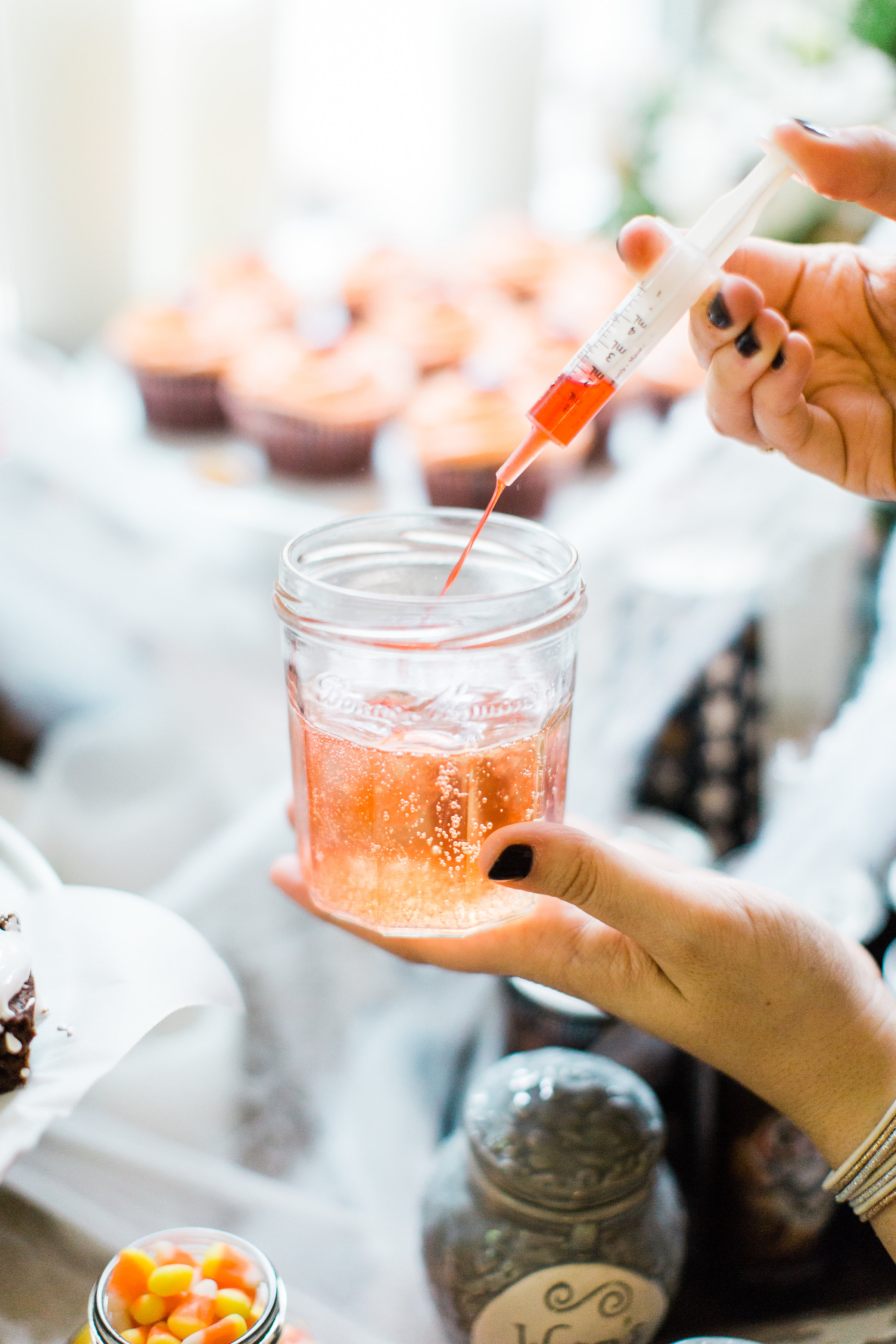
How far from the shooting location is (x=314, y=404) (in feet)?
5.79

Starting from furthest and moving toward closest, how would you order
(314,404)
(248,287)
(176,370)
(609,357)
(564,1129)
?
(248,287) < (176,370) < (314,404) < (564,1129) < (609,357)

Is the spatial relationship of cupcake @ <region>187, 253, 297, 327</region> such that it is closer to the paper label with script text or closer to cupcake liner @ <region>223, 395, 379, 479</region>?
cupcake liner @ <region>223, 395, 379, 479</region>

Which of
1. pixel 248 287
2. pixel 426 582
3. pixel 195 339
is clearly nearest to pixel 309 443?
pixel 195 339

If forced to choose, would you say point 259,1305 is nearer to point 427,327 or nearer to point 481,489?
point 481,489

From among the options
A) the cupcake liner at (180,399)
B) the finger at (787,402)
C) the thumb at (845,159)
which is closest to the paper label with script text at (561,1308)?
the finger at (787,402)

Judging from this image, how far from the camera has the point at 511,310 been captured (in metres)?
2.38

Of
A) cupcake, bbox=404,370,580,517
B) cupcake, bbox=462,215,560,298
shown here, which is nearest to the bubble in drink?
cupcake, bbox=404,370,580,517

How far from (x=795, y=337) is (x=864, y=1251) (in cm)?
81

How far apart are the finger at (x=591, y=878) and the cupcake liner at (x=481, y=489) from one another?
40.3 inches

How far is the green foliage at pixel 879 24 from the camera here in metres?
1.77

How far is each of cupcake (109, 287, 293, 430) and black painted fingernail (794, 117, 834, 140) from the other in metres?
1.45

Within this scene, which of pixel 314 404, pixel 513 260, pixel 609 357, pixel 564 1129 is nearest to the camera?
pixel 609 357

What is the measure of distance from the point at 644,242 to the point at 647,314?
0.04m

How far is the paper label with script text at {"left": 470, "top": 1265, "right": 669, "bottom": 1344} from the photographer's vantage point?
0.77 meters
